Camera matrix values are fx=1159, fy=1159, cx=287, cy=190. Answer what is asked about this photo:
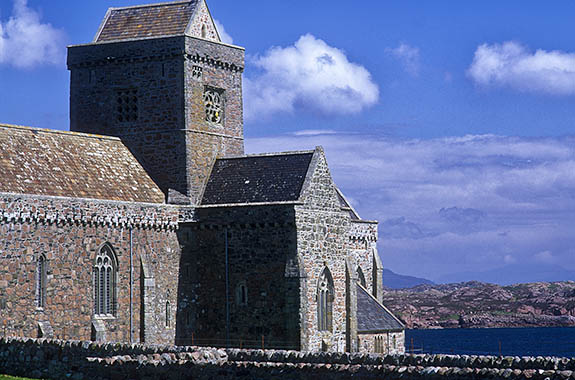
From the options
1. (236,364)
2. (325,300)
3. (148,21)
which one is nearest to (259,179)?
(325,300)

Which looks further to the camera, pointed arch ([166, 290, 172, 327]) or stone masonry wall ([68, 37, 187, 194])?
stone masonry wall ([68, 37, 187, 194])

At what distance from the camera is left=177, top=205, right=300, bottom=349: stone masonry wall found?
164 feet

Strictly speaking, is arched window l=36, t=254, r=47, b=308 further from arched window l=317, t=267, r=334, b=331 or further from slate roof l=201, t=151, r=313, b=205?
arched window l=317, t=267, r=334, b=331

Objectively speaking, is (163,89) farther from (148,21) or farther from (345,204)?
(345,204)

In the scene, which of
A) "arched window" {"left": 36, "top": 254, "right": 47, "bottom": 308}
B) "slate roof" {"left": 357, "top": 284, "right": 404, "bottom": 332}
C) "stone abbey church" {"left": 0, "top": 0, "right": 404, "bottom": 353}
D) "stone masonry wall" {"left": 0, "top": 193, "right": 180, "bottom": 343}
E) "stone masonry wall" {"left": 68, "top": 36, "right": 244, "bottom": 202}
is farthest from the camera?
"slate roof" {"left": 357, "top": 284, "right": 404, "bottom": 332}

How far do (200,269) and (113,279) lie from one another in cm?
459

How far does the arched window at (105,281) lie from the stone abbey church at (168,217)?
0.06m

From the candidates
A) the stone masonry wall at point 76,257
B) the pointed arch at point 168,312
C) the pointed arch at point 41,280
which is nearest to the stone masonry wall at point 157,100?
the stone masonry wall at point 76,257

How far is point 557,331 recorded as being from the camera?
18425 cm

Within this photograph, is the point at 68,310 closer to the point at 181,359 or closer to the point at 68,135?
the point at 68,135

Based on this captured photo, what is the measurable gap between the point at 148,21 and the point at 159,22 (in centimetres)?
59

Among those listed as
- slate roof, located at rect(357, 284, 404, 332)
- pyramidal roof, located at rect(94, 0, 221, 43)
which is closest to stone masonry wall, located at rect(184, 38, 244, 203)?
pyramidal roof, located at rect(94, 0, 221, 43)

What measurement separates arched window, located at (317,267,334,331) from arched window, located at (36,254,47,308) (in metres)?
12.3

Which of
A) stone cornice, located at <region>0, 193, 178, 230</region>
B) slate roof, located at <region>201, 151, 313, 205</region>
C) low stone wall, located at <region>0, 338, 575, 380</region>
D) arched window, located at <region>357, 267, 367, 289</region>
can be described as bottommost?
low stone wall, located at <region>0, 338, 575, 380</region>
